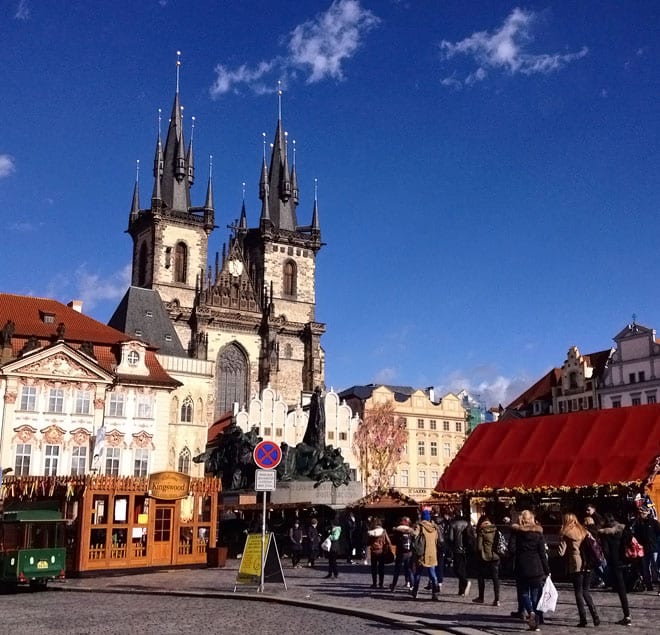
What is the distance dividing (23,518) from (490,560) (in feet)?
34.5

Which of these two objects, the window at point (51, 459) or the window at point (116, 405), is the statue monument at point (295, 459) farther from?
the window at point (51, 459)

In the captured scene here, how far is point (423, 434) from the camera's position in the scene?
237 feet

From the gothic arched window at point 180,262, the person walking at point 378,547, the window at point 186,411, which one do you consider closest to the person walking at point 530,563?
the person walking at point 378,547

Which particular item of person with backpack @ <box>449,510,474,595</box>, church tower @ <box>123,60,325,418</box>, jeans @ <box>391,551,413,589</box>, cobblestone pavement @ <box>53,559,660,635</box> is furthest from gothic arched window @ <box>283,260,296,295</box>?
person with backpack @ <box>449,510,474,595</box>

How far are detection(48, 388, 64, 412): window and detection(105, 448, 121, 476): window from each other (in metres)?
2.87

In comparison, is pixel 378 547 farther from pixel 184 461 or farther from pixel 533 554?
pixel 184 461

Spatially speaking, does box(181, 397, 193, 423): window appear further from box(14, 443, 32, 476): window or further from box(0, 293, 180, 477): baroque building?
box(14, 443, 32, 476): window

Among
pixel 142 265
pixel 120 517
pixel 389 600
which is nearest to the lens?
pixel 389 600

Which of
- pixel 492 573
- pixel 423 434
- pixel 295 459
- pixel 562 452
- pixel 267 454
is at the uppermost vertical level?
Result: pixel 423 434

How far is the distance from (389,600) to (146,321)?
1779 inches

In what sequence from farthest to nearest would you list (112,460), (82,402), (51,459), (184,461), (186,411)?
(186,411) → (184,461) → (112,460) → (82,402) → (51,459)

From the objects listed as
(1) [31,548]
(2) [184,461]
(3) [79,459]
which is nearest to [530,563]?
(1) [31,548]

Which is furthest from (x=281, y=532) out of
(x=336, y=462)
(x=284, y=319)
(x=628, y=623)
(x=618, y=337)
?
(x=284, y=319)

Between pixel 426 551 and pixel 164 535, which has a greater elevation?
pixel 164 535
